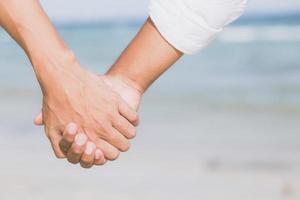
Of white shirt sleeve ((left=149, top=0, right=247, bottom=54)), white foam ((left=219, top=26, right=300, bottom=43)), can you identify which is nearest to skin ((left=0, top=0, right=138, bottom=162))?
white shirt sleeve ((left=149, top=0, right=247, bottom=54))

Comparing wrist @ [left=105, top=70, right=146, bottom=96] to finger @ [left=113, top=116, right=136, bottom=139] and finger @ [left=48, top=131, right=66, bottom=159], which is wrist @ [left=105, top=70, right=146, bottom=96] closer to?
finger @ [left=113, top=116, right=136, bottom=139]

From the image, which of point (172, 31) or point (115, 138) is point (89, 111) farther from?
point (172, 31)

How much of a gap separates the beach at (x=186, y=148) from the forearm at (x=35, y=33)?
1.81 meters

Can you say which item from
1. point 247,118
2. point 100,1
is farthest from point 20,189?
point 100,1

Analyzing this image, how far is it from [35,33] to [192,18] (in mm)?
334

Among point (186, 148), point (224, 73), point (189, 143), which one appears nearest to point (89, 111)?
point (186, 148)

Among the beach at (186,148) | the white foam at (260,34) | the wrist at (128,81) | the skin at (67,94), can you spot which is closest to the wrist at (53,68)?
the skin at (67,94)

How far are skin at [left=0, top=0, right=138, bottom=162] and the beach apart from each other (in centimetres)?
166

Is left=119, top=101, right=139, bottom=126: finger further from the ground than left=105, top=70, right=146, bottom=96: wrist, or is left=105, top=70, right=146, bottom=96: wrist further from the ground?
left=105, top=70, right=146, bottom=96: wrist

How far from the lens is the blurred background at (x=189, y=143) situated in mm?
3838

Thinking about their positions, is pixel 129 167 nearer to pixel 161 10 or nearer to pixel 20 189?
pixel 20 189

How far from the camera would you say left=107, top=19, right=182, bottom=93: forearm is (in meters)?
1.94

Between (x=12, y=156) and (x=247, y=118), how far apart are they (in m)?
1.59

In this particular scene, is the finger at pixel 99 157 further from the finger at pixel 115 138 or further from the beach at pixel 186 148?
the beach at pixel 186 148
